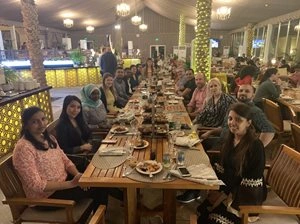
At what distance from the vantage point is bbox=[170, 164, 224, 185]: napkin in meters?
1.76

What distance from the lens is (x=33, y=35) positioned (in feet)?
20.3

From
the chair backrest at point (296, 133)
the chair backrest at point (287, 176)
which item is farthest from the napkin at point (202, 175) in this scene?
the chair backrest at point (296, 133)

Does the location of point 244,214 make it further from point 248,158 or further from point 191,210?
point 191,210

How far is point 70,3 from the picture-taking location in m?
10.7

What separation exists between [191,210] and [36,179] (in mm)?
1522

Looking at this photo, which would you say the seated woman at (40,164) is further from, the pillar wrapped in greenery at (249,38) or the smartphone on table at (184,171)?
the pillar wrapped in greenery at (249,38)

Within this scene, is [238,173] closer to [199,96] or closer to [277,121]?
[277,121]

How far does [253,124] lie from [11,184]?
81.9 inches

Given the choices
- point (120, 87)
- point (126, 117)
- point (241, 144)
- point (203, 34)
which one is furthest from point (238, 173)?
point (203, 34)

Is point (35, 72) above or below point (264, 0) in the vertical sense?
below

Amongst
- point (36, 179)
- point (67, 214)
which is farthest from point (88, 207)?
point (36, 179)

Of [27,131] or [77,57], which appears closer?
[27,131]

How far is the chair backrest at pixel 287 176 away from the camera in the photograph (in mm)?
1781

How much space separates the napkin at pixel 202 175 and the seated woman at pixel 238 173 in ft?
0.49
